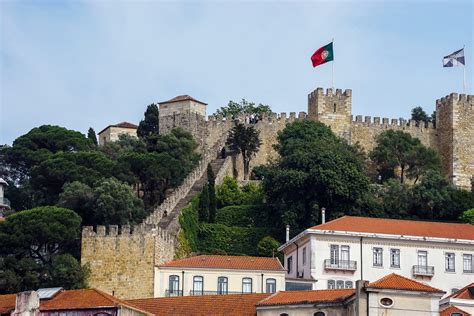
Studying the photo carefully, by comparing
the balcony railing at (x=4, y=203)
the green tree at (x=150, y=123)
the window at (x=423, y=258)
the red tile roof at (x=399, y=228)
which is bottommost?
the window at (x=423, y=258)

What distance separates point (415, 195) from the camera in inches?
3201

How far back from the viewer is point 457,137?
9944 cm

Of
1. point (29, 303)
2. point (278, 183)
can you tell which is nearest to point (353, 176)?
point (278, 183)

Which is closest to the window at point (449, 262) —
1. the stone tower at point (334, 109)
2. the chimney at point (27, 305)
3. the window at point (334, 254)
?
the window at point (334, 254)

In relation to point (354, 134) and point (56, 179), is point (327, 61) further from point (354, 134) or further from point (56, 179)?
point (56, 179)

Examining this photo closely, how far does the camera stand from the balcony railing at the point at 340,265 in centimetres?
6419

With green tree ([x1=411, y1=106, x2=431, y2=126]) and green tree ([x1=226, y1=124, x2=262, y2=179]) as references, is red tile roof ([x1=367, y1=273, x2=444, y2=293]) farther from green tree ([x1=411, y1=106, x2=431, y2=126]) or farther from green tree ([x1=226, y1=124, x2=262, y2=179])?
green tree ([x1=411, y1=106, x2=431, y2=126])

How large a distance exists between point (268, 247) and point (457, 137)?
3085cm

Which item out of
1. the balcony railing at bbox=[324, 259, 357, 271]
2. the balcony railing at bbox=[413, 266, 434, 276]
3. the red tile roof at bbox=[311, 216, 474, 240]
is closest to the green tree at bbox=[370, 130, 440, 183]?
the red tile roof at bbox=[311, 216, 474, 240]

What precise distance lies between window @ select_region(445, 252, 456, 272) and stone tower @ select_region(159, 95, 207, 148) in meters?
39.4

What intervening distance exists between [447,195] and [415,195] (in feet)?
7.11

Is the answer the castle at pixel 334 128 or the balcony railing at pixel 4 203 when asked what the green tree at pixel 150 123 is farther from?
the balcony railing at pixel 4 203

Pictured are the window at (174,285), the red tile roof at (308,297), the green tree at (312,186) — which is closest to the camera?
the red tile roof at (308,297)

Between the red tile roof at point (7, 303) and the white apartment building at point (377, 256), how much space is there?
48.2 ft
